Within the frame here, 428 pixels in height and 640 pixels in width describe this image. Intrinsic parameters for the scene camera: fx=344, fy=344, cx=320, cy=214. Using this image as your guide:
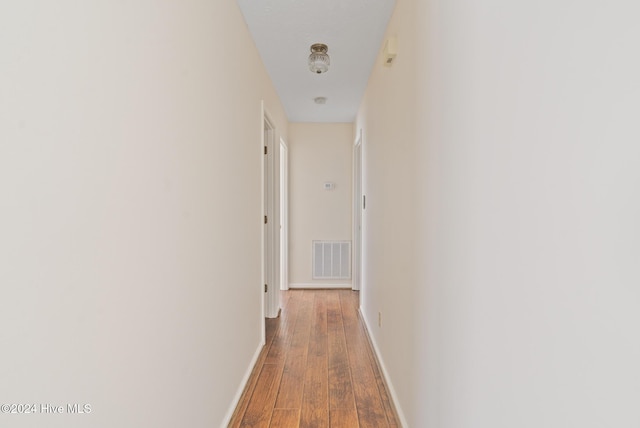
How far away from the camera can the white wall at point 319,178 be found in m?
5.02

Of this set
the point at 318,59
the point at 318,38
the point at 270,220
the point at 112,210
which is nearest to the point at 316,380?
the point at 270,220

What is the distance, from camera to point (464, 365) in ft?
3.47

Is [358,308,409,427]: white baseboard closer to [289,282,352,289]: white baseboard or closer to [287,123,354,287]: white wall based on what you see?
[289,282,352,289]: white baseboard

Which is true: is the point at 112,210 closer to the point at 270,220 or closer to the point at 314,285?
the point at 270,220

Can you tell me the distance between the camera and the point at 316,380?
2.41 m

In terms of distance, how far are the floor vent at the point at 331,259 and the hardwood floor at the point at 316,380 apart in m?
1.26

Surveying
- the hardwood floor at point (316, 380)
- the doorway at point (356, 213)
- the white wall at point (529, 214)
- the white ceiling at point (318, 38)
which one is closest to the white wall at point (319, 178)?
the doorway at point (356, 213)

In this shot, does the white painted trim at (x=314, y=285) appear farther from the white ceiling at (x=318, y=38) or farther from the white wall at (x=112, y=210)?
the white wall at (x=112, y=210)

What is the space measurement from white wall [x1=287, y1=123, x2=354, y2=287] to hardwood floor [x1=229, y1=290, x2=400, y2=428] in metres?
1.57

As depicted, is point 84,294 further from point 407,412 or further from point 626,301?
point 407,412

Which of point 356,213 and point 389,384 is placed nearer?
point 389,384

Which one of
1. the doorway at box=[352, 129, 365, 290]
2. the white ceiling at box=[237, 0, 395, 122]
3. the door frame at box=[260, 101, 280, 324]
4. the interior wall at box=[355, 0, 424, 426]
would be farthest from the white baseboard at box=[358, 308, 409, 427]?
the white ceiling at box=[237, 0, 395, 122]

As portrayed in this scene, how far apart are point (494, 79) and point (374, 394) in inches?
79.7

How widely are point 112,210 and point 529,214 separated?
38.6 inches
